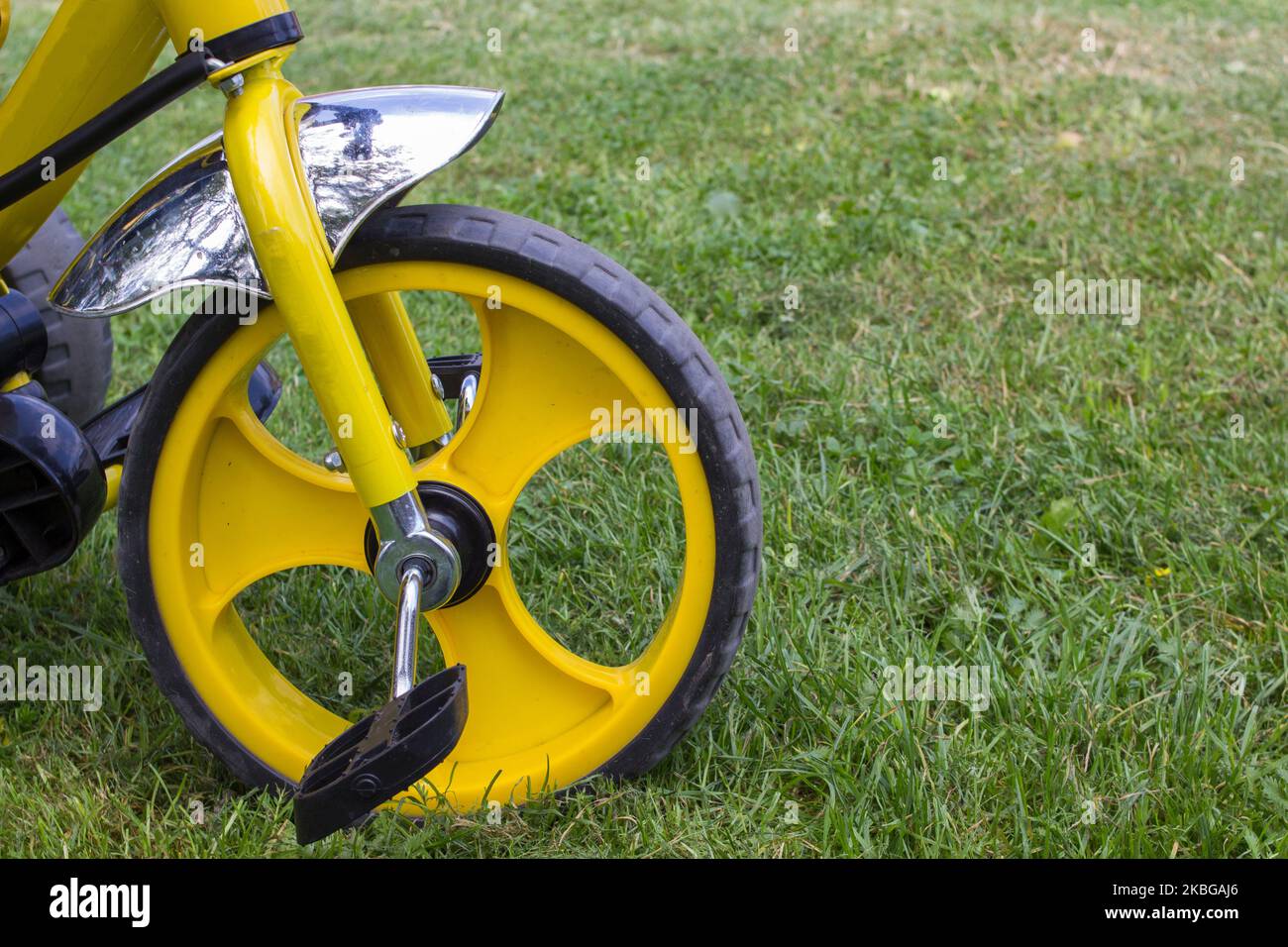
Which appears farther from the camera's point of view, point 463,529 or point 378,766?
point 463,529

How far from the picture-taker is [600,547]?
7.77 feet

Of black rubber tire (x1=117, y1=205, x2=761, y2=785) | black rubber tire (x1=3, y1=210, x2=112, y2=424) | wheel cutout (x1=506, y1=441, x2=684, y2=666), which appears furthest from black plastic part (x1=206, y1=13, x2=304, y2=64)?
black rubber tire (x1=3, y1=210, x2=112, y2=424)

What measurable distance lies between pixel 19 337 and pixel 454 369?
2.02ft

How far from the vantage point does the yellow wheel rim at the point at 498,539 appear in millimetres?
1631

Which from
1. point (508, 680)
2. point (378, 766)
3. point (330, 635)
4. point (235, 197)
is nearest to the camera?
point (378, 766)

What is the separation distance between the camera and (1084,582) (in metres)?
2.22

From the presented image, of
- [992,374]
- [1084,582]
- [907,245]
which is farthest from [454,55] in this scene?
[1084,582]

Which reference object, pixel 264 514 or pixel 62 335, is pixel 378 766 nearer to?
pixel 264 514

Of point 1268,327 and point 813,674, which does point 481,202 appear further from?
point 813,674

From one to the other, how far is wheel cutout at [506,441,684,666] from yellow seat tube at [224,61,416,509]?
2.04 ft

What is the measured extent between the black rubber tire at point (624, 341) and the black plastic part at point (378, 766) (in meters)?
0.38

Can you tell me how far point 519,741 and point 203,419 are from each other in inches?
25.2

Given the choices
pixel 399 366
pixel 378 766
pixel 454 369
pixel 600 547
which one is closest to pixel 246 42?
pixel 399 366

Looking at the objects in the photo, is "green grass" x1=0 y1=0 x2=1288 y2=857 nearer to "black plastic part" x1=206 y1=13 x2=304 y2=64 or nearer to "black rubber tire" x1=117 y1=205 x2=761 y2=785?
"black rubber tire" x1=117 y1=205 x2=761 y2=785
